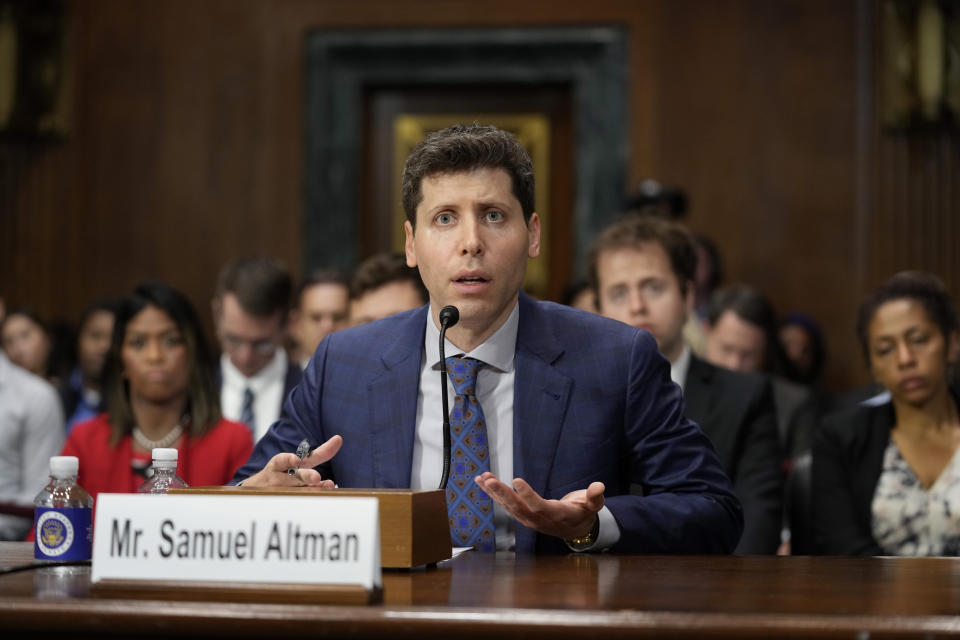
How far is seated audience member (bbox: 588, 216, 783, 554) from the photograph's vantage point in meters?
3.33

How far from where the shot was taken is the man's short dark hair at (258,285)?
4.52m

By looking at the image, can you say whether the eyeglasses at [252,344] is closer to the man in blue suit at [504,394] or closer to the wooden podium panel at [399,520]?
the man in blue suit at [504,394]

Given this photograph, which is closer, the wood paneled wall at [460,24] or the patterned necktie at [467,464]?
the patterned necktie at [467,464]

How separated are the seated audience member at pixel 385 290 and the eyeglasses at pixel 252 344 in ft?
2.43

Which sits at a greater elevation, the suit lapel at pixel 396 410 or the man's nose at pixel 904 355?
the man's nose at pixel 904 355

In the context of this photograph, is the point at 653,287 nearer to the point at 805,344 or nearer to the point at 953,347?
the point at 953,347

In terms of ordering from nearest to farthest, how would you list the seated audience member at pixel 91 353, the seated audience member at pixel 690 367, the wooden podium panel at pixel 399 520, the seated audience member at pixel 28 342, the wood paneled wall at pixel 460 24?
the wooden podium panel at pixel 399 520, the seated audience member at pixel 690 367, the seated audience member at pixel 91 353, the seated audience member at pixel 28 342, the wood paneled wall at pixel 460 24

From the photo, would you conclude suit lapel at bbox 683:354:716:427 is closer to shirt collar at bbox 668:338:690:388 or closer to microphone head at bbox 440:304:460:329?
shirt collar at bbox 668:338:690:388

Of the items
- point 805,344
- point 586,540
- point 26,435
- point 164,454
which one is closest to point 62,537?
point 164,454

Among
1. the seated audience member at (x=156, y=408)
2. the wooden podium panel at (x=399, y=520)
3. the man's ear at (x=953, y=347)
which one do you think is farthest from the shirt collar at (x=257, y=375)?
the wooden podium panel at (x=399, y=520)

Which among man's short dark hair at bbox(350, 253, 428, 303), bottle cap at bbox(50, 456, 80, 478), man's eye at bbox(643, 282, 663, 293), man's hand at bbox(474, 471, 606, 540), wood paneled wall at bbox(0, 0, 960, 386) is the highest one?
wood paneled wall at bbox(0, 0, 960, 386)

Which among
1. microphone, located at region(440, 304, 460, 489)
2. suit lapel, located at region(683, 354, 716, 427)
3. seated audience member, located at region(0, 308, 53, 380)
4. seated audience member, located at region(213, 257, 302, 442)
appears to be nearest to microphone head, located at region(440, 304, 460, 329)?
microphone, located at region(440, 304, 460, 489)

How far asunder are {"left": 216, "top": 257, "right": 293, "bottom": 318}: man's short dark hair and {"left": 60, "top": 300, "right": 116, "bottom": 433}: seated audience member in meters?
0.86

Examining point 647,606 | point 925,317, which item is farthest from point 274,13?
point 647,606
